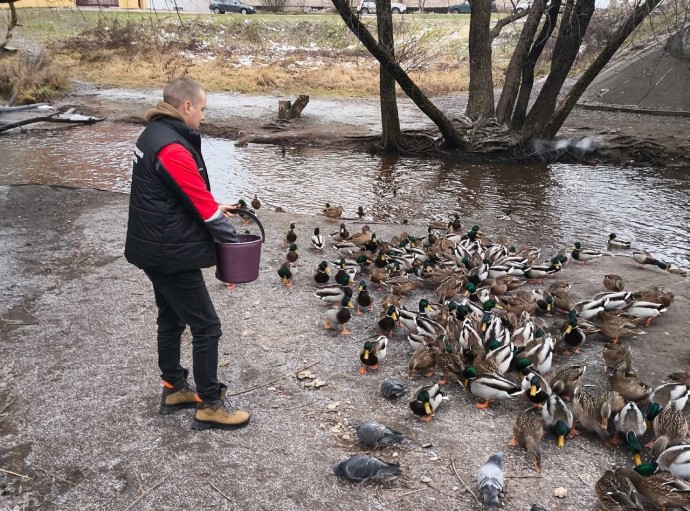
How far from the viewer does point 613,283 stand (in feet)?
23.1

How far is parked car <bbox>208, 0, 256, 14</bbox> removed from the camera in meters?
41.4

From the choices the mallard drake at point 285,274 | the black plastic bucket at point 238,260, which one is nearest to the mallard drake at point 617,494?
the black plastic bucket at point 238,260

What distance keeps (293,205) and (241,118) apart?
30.6 feet

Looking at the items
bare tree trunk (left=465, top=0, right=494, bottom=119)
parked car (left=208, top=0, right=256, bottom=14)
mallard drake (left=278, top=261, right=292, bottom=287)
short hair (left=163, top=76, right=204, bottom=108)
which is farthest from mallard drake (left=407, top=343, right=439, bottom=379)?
parked car (left=208, top=0, right=256, bottom=14)

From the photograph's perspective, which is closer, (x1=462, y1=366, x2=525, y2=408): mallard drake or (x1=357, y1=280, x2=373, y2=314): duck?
(x1=462, y1=366, x2=525, y2=408): mallard drake

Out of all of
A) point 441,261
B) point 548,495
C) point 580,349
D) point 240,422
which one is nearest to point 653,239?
point 441,261

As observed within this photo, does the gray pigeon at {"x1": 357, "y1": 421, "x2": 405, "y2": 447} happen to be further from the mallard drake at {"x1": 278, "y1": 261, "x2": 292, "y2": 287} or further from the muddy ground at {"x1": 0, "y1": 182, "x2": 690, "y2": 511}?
the mallard drake at {"x1": 278, "y1": 261, "x2": 292, "y2": 287}

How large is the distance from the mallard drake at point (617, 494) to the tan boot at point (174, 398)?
9.58 feet

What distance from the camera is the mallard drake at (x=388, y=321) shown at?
5.98 meters

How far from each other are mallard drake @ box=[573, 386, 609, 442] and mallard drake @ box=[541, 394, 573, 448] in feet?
0.27

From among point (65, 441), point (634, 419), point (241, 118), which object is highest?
point (241, 118)

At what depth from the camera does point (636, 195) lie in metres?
12.5

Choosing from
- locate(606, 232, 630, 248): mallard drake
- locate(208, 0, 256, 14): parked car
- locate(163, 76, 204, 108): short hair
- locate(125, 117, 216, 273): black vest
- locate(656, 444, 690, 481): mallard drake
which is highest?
locate(208, 0, 256, 14): parked car

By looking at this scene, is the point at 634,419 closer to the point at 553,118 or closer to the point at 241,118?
the point at 553,118
